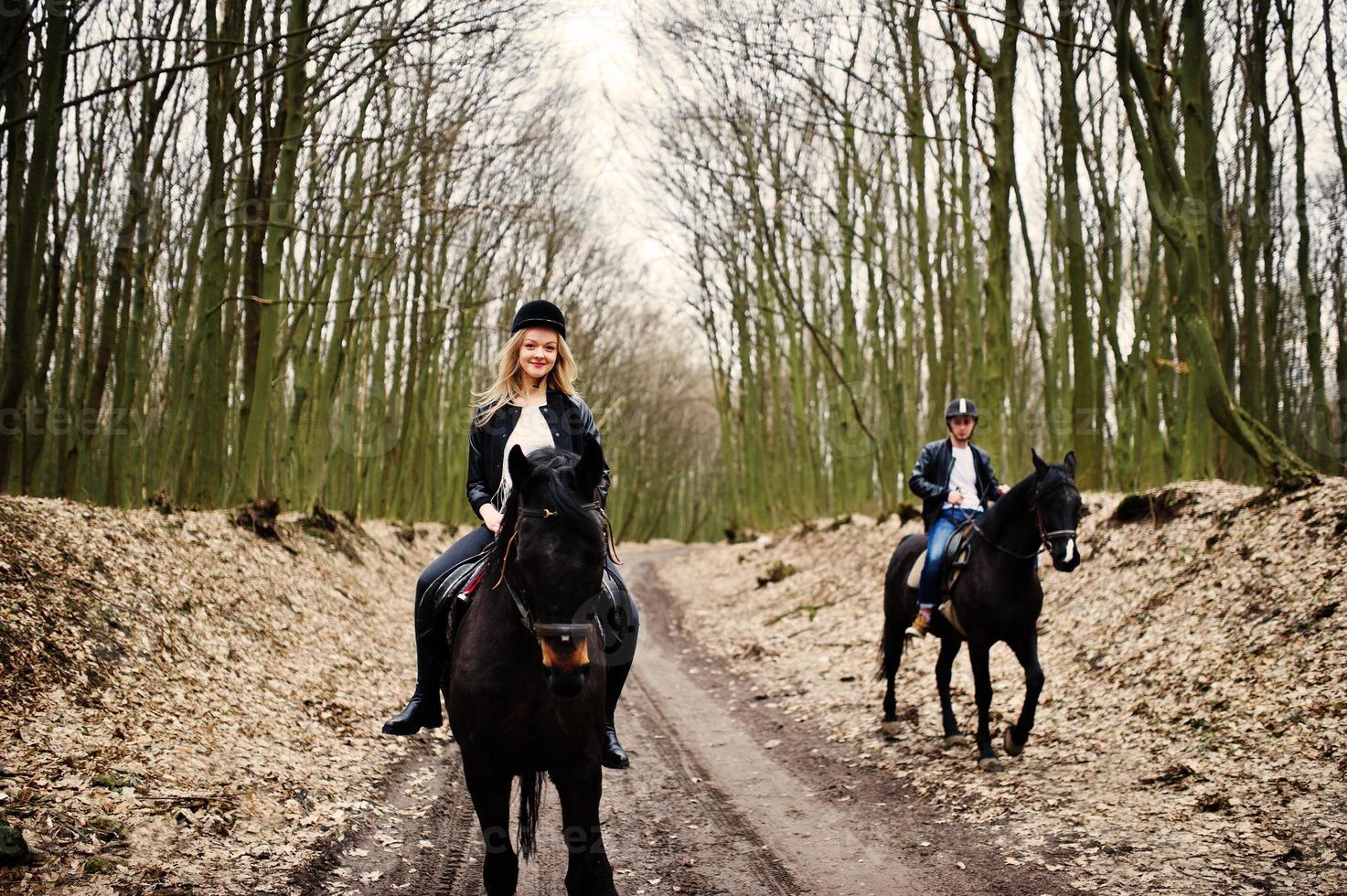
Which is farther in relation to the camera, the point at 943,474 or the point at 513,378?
the point at 943,474

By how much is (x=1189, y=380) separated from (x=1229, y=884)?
824 cm

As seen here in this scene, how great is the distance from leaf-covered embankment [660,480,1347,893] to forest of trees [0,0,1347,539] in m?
1.36

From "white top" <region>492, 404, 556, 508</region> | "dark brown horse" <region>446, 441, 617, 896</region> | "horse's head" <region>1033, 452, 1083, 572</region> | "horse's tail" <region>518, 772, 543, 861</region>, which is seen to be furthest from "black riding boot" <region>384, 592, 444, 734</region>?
"horse's head" <region>1033, 452, 1083, 572</region>

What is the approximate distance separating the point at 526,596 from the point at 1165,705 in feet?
18.3

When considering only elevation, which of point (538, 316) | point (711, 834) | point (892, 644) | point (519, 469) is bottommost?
point (711, 834)

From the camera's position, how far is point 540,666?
3.52 m

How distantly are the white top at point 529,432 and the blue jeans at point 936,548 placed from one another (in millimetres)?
4603

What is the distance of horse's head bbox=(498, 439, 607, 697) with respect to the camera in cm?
303

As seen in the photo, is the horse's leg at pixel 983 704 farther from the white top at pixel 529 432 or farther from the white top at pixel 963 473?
the white top at pixel 529 432

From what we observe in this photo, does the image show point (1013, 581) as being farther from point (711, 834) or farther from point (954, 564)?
point (711, 834)

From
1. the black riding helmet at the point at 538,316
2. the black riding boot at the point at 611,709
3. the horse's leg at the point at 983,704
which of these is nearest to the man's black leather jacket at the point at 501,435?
the black riding helmet at the point at 538,316

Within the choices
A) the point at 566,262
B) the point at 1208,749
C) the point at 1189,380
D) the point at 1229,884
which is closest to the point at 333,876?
the point at 1229,884

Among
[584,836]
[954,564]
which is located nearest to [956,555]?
Result: [954,564]

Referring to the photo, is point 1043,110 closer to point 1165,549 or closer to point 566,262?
point 1165,549
